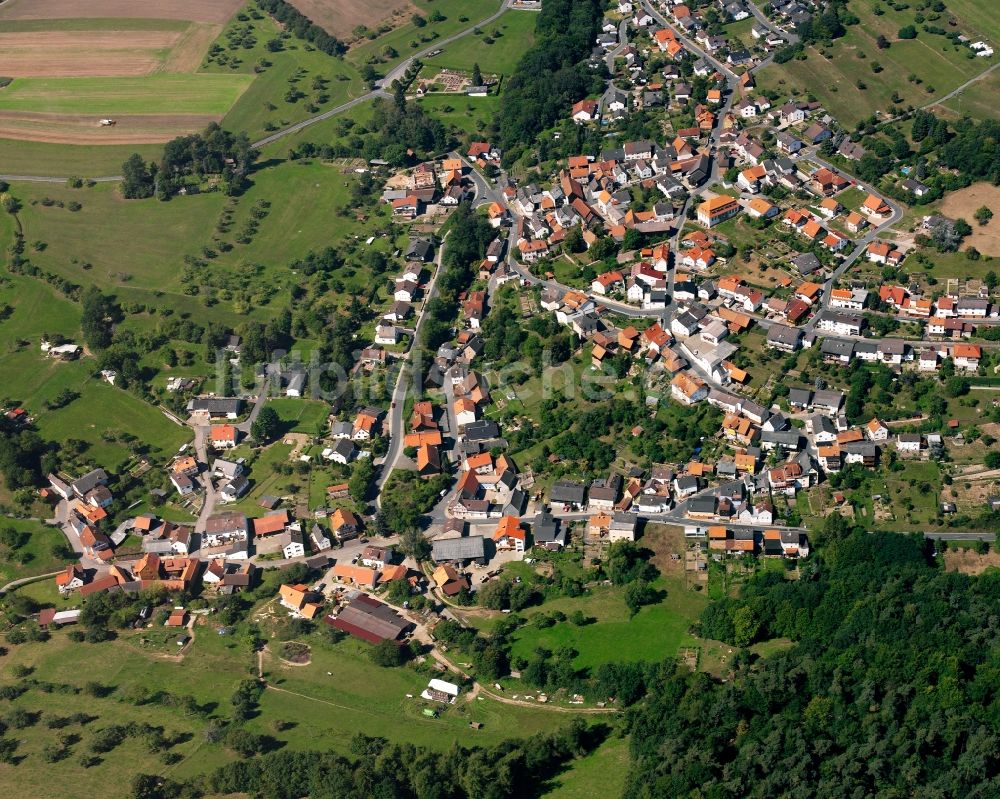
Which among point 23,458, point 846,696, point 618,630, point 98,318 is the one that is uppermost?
point 98,318

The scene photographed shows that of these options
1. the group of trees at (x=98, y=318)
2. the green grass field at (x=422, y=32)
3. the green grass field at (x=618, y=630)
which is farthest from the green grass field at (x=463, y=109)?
the green grass field at (x=618, y=630)

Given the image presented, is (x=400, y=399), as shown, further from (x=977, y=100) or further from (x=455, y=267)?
(x=977, y=100)

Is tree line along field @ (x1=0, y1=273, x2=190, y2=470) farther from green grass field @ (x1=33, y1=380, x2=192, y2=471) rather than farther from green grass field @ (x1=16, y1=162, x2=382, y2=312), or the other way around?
green grass field @ (x1=16, y1=162, x2=382, y2=312)

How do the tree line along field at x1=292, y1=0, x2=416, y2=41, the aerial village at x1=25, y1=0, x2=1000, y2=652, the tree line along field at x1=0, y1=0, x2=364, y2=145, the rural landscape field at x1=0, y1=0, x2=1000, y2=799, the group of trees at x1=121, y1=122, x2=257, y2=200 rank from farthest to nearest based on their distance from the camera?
the tree line along field at x1=292, y1=0, x2=416, y2=41, the tree line along field at x1=0, y1=0, x2=364, y2=145, the group of trees at x1=121, y1=122, x2=257, y2=200, the aerial village at x1=25, y1=0, x2=1000, y2=652, the rural landscape field at x1=0, y1=0, x2=1000, y2=799

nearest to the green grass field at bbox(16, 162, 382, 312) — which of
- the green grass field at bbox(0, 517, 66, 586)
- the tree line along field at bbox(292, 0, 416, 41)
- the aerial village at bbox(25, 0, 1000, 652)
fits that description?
the aerial village at bbox(25, 0, 1000, 652)

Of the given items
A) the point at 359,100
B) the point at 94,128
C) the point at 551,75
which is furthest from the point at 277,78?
the point at 551,75
